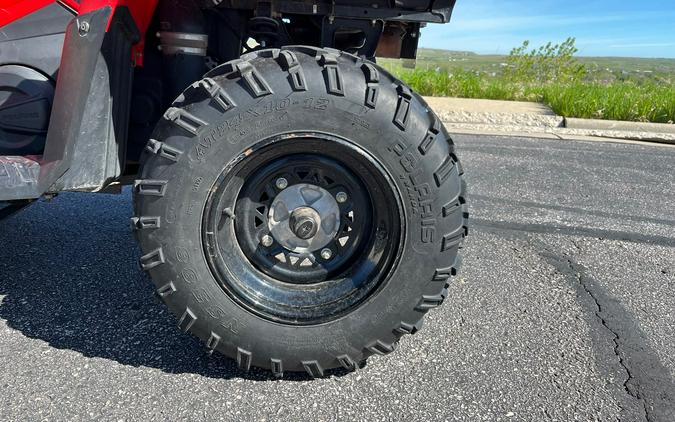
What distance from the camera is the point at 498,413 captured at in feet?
6.74

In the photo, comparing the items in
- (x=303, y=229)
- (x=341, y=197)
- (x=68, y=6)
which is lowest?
(x=303, y=229)

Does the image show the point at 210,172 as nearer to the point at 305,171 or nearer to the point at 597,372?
the point at 305,171

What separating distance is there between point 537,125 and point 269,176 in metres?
8.16

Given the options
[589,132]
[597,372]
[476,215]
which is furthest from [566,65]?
[597,372]

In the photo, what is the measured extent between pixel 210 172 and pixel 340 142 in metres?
0.51

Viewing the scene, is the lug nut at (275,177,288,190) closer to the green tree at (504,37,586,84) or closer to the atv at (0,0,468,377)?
the atv at (0,0,468,377)

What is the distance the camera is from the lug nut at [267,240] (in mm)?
2320

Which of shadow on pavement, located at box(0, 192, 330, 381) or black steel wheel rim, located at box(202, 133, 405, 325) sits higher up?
black steel wheel rim, located at box(202, 133, 405, 325)

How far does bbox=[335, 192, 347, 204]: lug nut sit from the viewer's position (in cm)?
229

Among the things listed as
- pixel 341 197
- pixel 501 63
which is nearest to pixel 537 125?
pixel 501 63

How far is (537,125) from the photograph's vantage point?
934cm

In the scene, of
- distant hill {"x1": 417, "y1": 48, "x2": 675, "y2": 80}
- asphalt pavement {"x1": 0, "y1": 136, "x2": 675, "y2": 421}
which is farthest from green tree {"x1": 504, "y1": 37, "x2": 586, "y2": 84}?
asphalt pavement {"x1": 0, "y1": 136, "x2": 675, "y2": 421}

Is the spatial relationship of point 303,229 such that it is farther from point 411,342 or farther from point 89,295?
point 89,295

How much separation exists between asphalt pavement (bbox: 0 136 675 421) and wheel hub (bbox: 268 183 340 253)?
1.97ft
